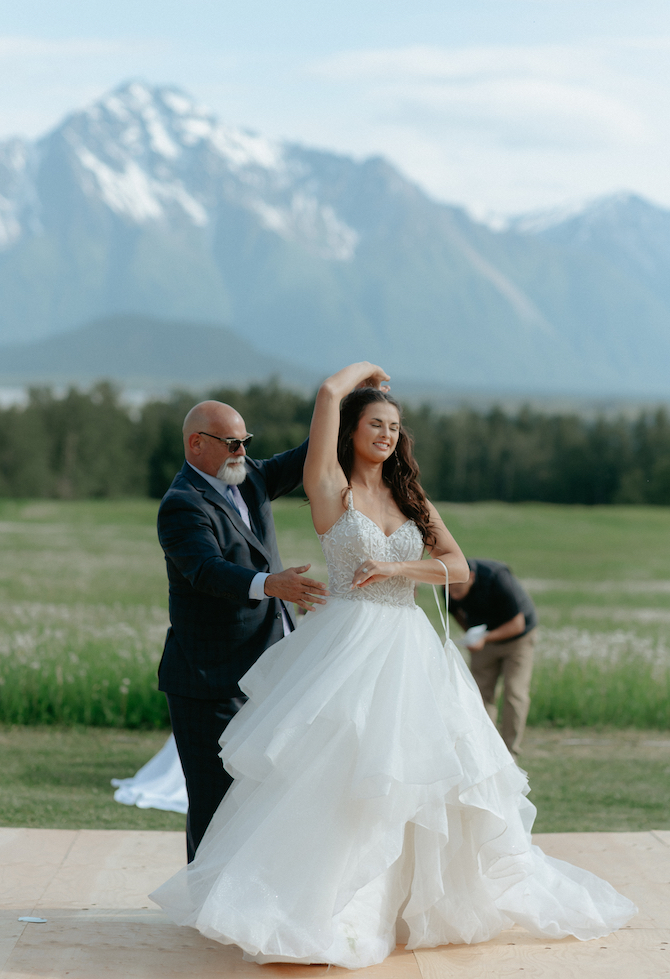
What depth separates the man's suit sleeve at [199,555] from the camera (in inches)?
172

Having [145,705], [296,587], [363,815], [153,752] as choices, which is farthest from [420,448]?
[363,815]

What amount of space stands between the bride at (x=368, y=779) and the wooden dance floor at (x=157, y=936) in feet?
0.35

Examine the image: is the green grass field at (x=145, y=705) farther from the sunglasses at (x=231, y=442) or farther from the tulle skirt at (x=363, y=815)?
the tulle skirt at (x=363, y=815)

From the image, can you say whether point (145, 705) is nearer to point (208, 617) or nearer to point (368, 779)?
point (208, 617)

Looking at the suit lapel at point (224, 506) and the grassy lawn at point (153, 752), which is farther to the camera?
the grassy lawn at point (153, 752)

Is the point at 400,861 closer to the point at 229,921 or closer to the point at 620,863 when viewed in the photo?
the point at 229,921

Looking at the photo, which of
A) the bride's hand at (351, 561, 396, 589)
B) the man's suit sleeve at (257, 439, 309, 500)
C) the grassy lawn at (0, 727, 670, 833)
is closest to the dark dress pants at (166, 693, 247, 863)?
the bride's hand at (351, 561, 396, 589)

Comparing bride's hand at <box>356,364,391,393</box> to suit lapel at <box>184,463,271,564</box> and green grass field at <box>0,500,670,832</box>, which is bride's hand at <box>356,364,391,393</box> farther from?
green grass field at <box>0,500,670,832</box>

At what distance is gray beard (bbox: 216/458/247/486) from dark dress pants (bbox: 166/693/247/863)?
39.8 inches

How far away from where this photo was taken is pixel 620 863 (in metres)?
5.74

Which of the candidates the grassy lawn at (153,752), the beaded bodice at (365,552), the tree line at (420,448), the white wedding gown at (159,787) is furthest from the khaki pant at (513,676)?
the tree line at (420,448)

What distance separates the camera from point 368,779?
3973 millimetres

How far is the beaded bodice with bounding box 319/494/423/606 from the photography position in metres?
4.43

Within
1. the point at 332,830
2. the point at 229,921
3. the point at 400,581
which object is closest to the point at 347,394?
the point at 400,581
